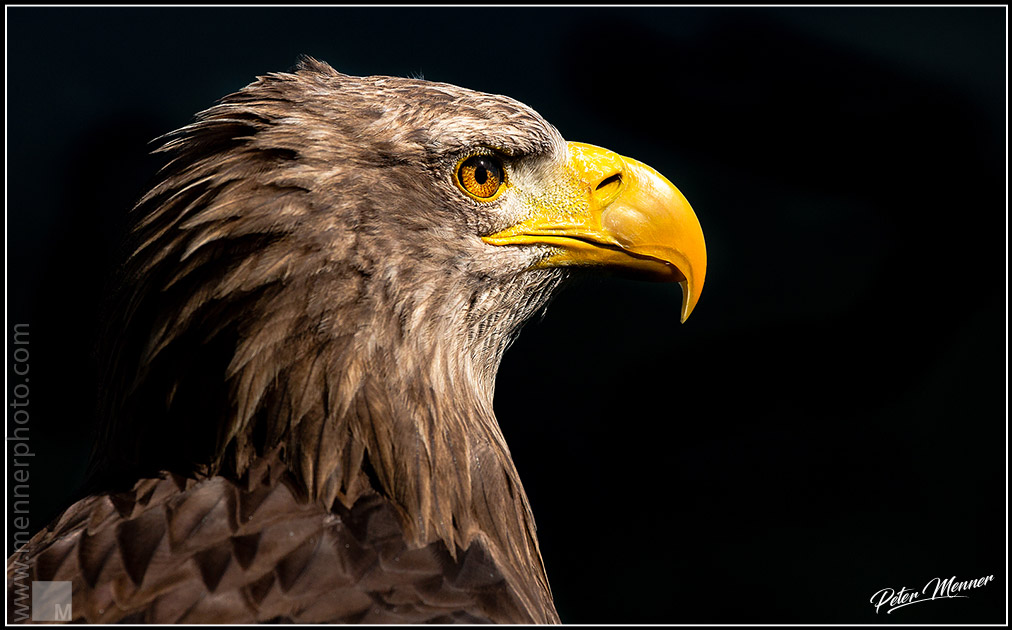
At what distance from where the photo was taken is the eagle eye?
1780 millimetres

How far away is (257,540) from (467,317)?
2.09ft

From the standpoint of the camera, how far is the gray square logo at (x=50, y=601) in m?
1.36

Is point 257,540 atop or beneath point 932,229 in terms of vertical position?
beneath

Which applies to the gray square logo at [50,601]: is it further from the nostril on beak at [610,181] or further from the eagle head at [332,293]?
the nostril on beak at [610,181]

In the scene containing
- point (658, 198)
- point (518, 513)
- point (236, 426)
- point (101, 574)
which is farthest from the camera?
point (658, 198)

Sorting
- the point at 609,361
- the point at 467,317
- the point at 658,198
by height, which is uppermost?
the point at 658,198

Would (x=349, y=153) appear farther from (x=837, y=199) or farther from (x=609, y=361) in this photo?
(x=837, y=199)

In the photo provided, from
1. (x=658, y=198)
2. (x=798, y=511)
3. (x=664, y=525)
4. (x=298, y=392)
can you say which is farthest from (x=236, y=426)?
(x=798, y=511)

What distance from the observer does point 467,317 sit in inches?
72.4

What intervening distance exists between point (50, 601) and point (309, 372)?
57 centimetres

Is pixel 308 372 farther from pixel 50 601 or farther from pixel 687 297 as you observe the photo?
pixel 687 297
